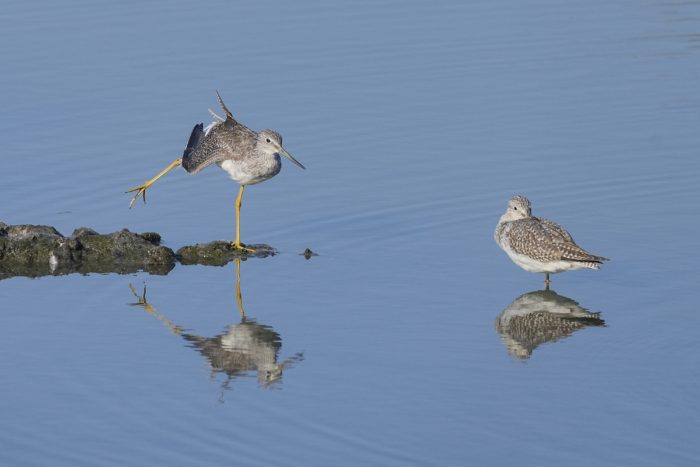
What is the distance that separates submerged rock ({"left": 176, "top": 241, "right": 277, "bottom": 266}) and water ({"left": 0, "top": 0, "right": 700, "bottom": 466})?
24 cm

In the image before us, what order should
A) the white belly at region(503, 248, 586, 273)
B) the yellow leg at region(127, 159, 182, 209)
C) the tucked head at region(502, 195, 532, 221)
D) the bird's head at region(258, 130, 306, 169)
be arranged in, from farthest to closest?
the yellow leg at region(127, 159, 182, 209) < the bird's head at region(258, 130, 306, 169) < the tucked head at region(502, 195, 532, 221) < the white belly at region(503, 248, 586, 273)

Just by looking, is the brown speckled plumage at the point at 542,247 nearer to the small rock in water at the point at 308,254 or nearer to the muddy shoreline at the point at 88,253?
the small rock in water at the point at 308,254

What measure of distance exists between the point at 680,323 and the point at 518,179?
15.8ft

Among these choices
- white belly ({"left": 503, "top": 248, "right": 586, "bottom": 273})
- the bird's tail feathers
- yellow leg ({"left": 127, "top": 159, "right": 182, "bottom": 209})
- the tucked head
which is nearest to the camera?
white belly ({"left": 503, "top": 248, "right": 586, "bottom": 273})

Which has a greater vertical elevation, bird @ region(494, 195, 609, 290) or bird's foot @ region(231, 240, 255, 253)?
bird @ region(494, 195, 609, 290)

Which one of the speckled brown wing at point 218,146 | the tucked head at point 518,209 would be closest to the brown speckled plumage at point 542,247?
the tucked head at point 518,209

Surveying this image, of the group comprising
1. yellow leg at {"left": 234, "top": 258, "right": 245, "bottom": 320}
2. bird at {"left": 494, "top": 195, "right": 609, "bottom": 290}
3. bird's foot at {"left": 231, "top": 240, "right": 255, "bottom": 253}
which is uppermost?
bird at {"left": 494, "top": 195, "right": 609, "bottom": 290}

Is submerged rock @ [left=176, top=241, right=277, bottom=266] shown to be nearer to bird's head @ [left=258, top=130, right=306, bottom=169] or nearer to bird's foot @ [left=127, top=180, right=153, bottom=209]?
bird's head @ [left=258, top=130, right=306, bottom=169]

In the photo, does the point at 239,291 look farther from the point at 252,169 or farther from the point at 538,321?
the point at 538,321

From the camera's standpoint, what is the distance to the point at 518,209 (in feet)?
57.4

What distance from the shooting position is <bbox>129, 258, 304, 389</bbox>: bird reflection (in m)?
14.2

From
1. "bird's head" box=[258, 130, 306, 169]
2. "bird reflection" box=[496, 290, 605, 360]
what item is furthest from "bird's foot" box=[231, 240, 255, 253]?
"bird reflection" box=[496, 290, 605, 360]

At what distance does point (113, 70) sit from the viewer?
79.6ft

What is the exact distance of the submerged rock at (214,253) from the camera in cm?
1755
